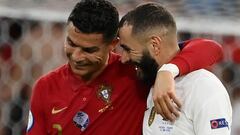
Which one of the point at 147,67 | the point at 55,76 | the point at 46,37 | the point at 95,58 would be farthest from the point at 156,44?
the point at 46,37

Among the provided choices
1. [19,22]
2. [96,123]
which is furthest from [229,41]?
[96,123]

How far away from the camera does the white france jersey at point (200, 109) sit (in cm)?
152

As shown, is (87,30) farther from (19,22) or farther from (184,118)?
(19,22)

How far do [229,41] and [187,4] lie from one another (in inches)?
7.7

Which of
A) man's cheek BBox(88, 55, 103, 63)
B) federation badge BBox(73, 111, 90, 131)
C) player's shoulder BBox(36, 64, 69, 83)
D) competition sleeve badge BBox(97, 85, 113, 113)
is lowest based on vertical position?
federation badge BBox(73, 111, 90, 131)

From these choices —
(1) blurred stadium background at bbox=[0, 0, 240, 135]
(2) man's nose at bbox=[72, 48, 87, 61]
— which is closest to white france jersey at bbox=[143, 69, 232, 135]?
(2) man's nose at bbox=[72, 48, 87, 61]

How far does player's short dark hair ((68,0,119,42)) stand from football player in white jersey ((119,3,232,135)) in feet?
0.16

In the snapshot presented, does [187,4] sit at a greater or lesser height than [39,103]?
lesser

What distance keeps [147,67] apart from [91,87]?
177 mm

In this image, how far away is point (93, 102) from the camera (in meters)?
1.75

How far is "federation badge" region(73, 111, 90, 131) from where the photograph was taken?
172 cm

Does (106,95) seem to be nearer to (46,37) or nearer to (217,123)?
(217,123)

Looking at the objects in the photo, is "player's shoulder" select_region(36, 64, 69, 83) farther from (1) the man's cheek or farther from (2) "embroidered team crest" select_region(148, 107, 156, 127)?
(2) "embroidered team crest" select_region(148, 107, 156, 127)

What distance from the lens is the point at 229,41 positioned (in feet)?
8.84
